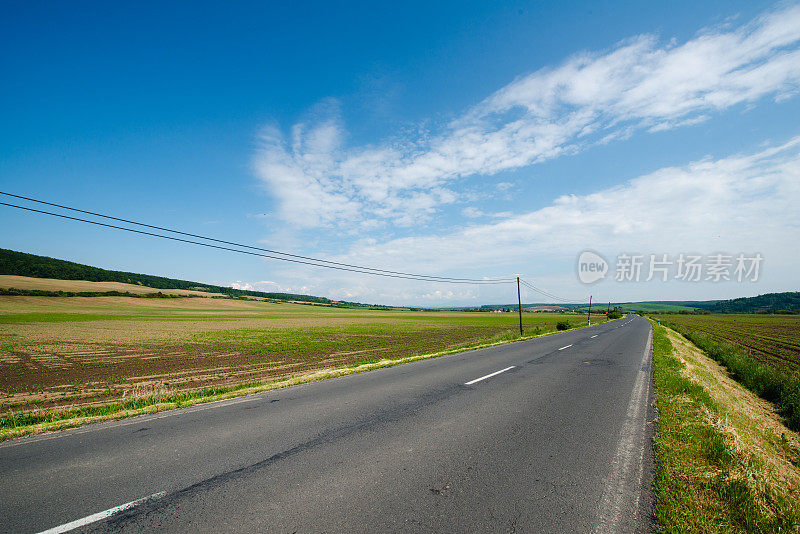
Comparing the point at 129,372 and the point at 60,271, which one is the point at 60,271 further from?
the point at 129,372

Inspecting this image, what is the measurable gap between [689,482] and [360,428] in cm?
468

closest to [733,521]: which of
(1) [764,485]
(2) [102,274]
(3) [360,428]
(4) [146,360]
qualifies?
(1) [764,485]

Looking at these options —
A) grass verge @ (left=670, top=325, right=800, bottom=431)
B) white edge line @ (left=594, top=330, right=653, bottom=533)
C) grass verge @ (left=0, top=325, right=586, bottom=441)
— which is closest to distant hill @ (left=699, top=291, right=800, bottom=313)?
grass verge @ (left=670, top=325, right=800, bottom=431)

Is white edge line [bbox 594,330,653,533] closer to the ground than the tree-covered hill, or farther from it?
closer to the ground

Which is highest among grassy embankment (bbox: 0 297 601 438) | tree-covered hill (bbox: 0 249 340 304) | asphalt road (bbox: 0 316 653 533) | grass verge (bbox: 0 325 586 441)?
tree-covered hill (bbox: 0 249 340 304)

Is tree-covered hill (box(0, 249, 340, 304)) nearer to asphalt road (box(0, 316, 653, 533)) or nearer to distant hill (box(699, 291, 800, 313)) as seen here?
asphalt road (box(0, 316, 653, 533))

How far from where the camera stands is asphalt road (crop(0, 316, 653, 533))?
10.6 feet

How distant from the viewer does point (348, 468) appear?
4.30m

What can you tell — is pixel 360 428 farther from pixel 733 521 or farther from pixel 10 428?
pixel 10 428

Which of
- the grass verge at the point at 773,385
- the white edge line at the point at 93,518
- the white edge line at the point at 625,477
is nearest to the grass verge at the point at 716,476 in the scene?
the white edge line at the point at 625,477

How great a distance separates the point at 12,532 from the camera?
9.86ft

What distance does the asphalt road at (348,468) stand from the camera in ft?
10.6

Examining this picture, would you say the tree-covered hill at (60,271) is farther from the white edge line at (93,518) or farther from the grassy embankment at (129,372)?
the white edge line at (93,518)

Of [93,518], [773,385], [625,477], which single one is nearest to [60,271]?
[93,518]
